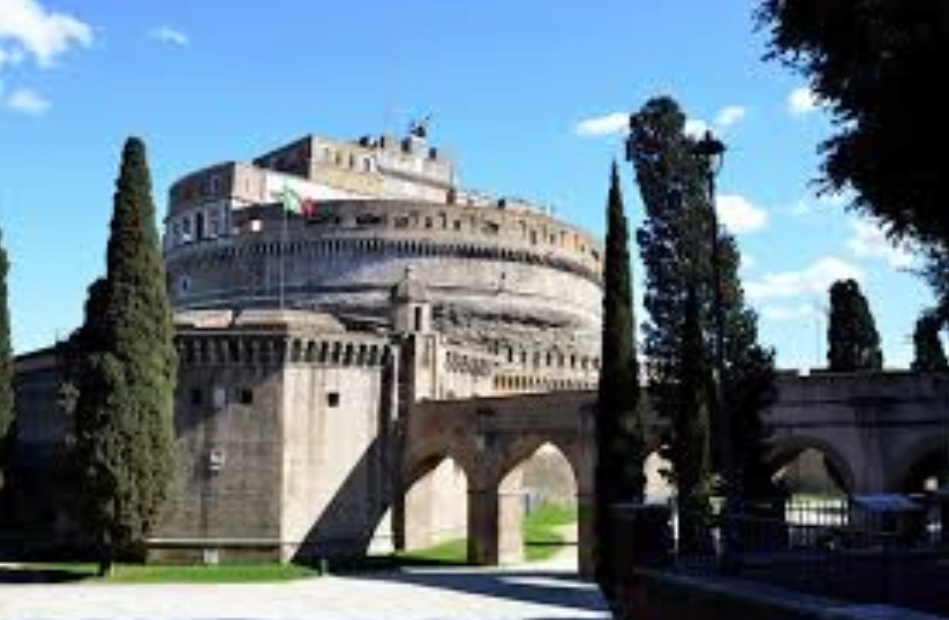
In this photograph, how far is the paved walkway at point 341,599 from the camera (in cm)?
3431

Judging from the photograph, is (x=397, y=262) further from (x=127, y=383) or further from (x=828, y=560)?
(x=828, y=560)

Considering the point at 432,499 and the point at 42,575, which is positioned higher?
the point at 432,499

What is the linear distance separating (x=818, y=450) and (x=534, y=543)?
19.8 metres

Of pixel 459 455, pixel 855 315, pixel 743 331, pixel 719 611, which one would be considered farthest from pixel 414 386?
pixel 719 611

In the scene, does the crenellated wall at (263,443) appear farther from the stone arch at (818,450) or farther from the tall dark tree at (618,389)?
the stone arch at (818,450)

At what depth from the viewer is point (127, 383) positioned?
1716 inches

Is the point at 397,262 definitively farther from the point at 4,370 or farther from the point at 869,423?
the point at 869,423

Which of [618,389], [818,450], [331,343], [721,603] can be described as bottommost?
[721,603]

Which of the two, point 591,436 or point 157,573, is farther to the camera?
point 157,573

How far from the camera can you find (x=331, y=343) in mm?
52000

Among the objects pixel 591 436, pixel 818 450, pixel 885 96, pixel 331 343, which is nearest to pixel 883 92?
pixel 885 96

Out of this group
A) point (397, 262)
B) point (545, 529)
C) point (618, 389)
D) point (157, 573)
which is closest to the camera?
point (618, 389)

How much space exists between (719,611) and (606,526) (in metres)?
18.9

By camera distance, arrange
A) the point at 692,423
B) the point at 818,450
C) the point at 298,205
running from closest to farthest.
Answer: the point at 692,423, the point at 818,450, the point at 298,205
